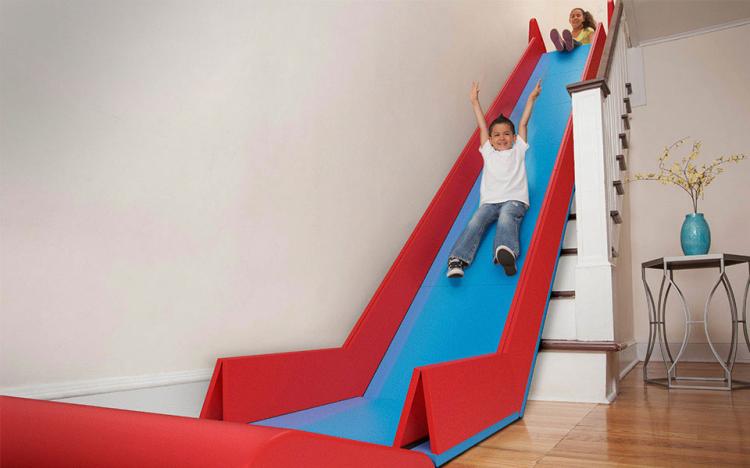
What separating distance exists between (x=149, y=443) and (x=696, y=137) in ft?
14.6

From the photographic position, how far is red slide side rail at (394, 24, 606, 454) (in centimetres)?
137

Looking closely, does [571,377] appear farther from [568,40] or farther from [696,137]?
[568,40]

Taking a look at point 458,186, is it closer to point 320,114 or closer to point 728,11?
point 320,114

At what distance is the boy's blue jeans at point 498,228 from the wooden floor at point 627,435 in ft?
2.48

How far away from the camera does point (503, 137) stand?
10.4ft

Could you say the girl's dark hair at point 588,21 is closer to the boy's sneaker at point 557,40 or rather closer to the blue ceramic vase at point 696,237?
the boy's sneaker at point 557,40

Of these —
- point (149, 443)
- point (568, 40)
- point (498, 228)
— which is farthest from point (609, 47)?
point (149, 443)

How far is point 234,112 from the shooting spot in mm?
1970

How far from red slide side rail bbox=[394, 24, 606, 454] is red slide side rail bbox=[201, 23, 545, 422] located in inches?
22.5

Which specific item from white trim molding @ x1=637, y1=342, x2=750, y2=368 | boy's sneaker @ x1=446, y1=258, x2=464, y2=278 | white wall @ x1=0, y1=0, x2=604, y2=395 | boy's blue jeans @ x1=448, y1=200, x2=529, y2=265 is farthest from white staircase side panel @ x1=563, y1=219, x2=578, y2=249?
white trim molding @ x1=637, y1=342, x2=750, y2=368

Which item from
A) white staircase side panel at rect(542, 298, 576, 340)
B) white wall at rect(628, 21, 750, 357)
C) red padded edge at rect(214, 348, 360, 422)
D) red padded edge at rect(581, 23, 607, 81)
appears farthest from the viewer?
white wall at rect(628, 21, 750, 357)

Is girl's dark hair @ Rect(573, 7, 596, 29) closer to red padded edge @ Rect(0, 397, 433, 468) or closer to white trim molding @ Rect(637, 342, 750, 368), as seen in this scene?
white trim molding @ Rect(637, 342, 750, 368)

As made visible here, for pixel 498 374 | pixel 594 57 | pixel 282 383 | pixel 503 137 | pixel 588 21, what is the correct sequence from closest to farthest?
pixel 498 374, pixel 282 383, pixel 503 137, pixel 594 57, pixel 588 21

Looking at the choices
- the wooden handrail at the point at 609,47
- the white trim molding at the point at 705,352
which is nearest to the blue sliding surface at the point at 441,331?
the wooden handrail at the point at 609,47
